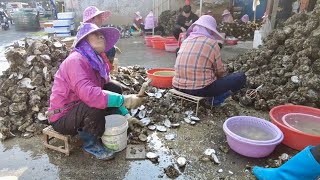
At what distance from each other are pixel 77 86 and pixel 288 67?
3421mm

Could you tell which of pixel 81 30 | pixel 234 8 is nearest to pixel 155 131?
pixel 81 30

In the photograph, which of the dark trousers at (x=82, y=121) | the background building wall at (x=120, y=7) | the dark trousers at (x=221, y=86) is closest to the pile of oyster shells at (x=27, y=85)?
the dark trousers at (x=82, y=121)

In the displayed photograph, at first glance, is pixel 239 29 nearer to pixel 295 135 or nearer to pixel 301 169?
pixel 295 135

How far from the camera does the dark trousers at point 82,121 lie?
2.44 meters

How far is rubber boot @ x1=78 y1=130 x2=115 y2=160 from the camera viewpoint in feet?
8.67

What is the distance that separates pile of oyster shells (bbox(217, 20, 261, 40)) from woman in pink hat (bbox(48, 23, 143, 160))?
7.36 metres

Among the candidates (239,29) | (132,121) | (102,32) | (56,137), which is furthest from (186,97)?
(239,29)

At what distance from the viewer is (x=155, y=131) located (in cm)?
323

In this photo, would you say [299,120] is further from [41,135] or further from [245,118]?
[41,135]

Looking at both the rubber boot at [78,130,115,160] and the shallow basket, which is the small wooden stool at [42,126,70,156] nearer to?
the rubber boot at [78,130,115,160]

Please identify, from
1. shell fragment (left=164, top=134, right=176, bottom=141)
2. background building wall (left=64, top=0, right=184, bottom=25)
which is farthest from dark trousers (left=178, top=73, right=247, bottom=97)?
background building wall (left=64, top=0, right=184, bottom=25)

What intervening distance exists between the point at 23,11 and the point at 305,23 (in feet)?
50.2

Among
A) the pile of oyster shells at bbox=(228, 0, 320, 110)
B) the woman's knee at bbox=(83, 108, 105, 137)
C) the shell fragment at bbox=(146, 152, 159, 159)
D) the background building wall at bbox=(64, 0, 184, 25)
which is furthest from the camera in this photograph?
the background building wall at bbox=(64, 0, 184, 25)

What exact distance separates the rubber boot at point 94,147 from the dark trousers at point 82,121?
134mm
